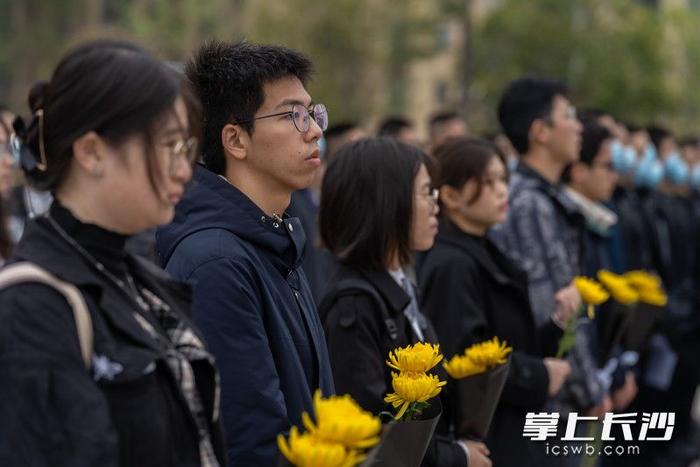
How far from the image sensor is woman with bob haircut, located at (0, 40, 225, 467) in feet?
7.44

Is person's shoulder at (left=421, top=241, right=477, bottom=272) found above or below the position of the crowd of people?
below

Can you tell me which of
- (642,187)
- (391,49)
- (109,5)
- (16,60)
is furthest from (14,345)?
(109,5)

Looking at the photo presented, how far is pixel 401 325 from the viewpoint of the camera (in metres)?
4.20

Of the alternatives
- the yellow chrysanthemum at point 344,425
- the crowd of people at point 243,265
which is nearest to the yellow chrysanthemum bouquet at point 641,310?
the crowd of people at point 243,265

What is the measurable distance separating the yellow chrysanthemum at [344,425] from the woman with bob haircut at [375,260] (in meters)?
1.37

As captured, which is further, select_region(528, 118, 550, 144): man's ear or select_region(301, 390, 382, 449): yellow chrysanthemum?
select_region(528, 118, 550, 144): man's ear

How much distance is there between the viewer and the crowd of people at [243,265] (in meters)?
2.36

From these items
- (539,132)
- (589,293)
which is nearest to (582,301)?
(589,293)

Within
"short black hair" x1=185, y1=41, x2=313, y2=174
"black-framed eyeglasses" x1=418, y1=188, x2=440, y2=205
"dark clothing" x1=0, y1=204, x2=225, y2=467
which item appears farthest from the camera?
"black-framed eyeglasses" x1=418, y1=188, x2=440, y2=205

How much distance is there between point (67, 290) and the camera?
2338 millimetres

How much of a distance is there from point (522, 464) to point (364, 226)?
1371 mm

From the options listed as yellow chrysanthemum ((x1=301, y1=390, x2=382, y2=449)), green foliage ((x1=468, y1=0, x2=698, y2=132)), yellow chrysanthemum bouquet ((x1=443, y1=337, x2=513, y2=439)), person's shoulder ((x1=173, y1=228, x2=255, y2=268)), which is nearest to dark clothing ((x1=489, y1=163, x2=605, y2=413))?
yellow chrysanthemum bouquet ((x1=443, y1=337, x2=513, y2=439))

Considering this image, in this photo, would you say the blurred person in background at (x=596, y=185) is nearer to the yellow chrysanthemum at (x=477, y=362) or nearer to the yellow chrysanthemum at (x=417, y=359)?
the yellow chrysanthemum at (x=477, y=362)

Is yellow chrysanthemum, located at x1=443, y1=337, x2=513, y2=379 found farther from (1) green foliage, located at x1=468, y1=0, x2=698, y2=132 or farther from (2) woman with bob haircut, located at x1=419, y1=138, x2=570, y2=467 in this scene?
(1) green foliage, located at x1=468, y1=0, x2=698, y2=132
